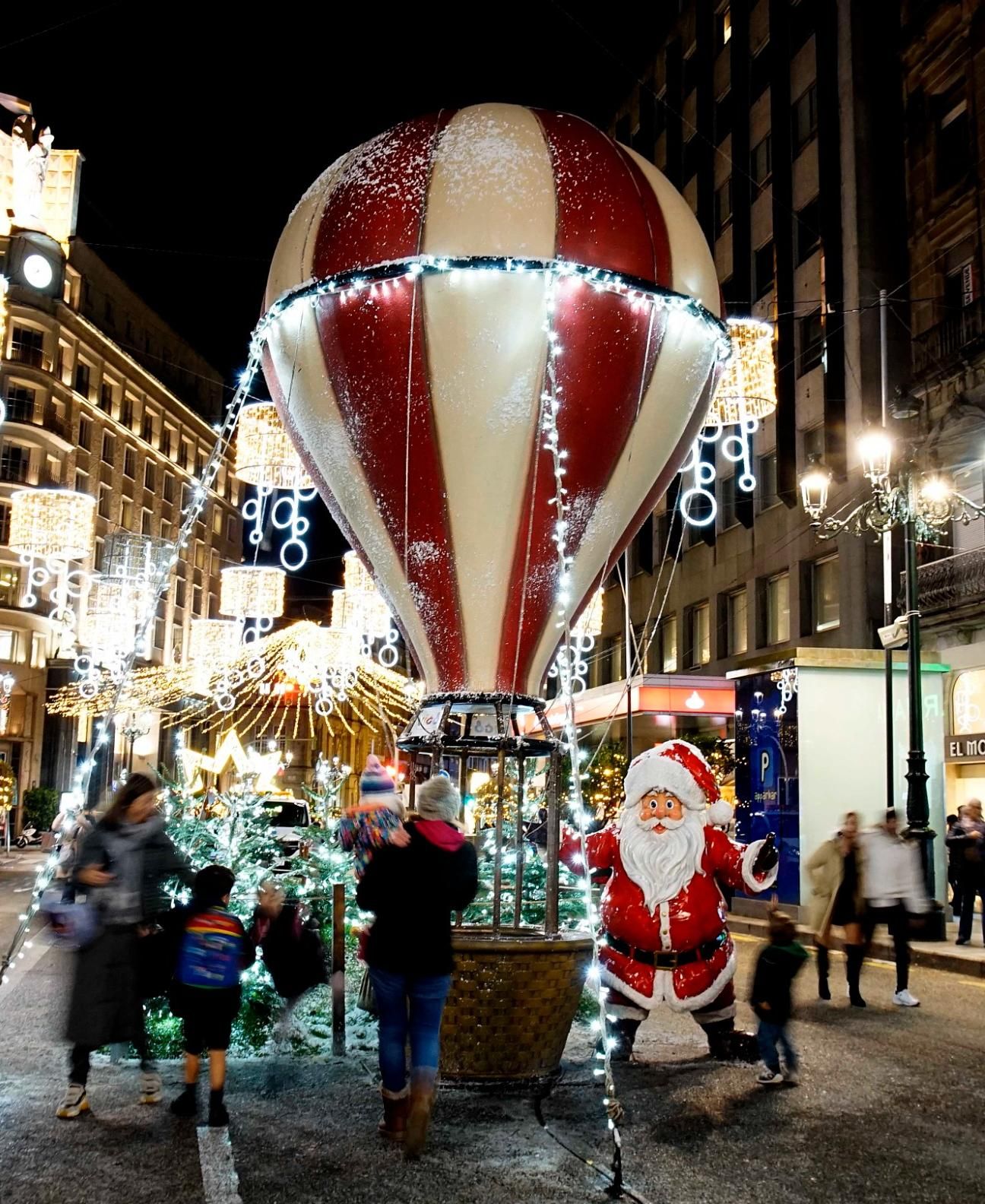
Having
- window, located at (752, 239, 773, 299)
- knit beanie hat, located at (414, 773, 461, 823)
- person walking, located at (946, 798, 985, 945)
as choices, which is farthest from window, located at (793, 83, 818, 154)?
knit beanie hat, located at (414, 773, 461, 823)

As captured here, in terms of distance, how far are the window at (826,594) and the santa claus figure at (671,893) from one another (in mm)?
20438

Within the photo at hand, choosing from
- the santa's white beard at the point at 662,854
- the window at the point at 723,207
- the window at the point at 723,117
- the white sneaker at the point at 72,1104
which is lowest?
the white sneaker at the point at 72,1104

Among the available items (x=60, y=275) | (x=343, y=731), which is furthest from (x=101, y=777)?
(x=60, y=275)

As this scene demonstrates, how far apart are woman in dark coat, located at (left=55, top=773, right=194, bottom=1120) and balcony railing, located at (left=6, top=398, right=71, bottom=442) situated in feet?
154

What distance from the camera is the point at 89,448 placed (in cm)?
5434

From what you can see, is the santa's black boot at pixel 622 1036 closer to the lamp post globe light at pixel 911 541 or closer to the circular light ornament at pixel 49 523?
the lamp post globe light at pixel 911 541

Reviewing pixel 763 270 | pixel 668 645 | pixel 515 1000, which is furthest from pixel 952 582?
pixel 515 1000

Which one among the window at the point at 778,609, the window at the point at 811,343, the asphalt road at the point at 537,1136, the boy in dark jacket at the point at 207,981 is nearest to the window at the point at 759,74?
the window at the point at 811,343

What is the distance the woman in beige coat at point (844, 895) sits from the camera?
9.54m

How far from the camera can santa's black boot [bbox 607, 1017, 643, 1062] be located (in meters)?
7.31

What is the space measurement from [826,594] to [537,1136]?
24055 millimetres

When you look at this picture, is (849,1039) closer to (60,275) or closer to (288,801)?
(60,275)

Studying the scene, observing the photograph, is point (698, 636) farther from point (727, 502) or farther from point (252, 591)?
point (252, 591)

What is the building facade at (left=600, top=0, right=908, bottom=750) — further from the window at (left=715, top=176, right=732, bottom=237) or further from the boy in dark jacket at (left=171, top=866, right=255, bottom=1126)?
the boy in dark jacket at (left=171, top=866, right=255, bottom=1126)
